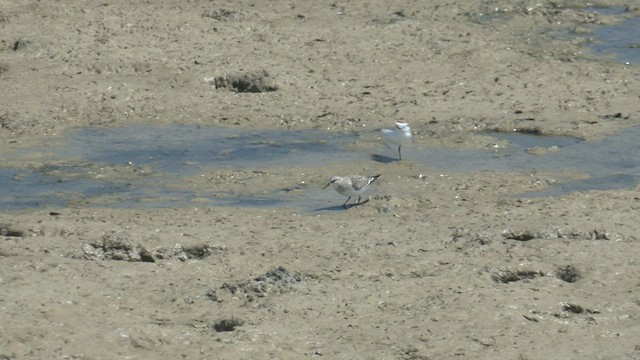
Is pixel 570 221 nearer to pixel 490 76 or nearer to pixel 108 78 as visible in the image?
pixel 490 76

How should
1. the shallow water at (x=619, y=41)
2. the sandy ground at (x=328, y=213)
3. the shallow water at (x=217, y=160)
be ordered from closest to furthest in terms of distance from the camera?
the sandy ground at (x=328, y=213) < the shallow water at (x=217, y=160) < the shallow water at (x=619, y=41)

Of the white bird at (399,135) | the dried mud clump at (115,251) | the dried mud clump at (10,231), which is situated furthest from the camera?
the white bird at (399,135)

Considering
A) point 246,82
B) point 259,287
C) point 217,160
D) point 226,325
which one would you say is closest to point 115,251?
point 259,287

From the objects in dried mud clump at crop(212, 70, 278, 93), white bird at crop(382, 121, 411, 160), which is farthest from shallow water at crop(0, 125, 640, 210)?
dried mud clump at crop(212, 70, 278, 93)

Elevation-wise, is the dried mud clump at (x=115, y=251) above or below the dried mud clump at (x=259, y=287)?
above

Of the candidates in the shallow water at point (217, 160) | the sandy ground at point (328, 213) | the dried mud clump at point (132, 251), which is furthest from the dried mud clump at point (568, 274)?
the dried mud clump at point (132, 251)

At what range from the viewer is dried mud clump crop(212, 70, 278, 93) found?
14344 millimetres

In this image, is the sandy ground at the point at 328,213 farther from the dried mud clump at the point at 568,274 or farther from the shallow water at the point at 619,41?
the shallow water at the point at 619,41

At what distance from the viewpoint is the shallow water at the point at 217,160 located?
1168cm

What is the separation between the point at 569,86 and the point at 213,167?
4.07m

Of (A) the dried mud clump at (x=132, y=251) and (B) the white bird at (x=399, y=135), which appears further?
(B) the white bird at (x=399, y=135)

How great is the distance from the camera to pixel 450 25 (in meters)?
16.3

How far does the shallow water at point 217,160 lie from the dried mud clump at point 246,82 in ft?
3.46

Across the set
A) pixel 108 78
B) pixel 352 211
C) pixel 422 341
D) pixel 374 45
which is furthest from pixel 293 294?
pixel 374 45
